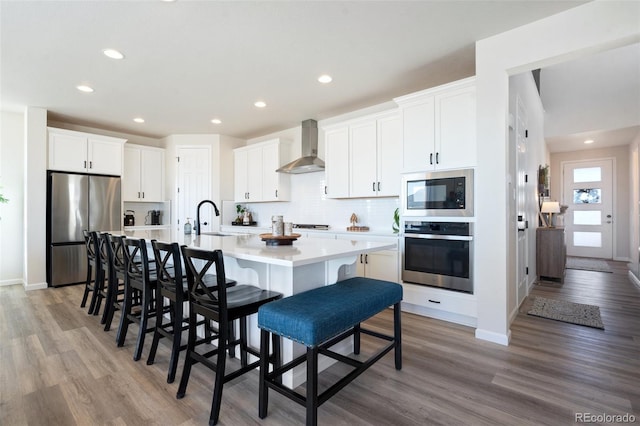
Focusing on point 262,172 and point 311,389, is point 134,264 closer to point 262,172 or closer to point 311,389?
point 311,389

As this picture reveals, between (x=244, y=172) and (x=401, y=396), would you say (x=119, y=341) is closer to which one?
(x=401, y=396)

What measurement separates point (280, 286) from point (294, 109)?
324cm

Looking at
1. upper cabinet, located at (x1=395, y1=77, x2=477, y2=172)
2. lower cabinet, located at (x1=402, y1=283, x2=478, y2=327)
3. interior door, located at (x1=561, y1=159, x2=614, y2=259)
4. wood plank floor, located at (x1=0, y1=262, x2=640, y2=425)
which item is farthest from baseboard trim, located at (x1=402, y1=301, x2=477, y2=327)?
interior door, located at (x1=561, y1=159, x2=614, y2=259)

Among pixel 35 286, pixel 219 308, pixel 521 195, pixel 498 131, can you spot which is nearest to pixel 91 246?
pixel 35 286

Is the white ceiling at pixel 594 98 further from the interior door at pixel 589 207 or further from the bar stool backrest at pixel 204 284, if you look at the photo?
the bar stool backrest at pixel 204 284

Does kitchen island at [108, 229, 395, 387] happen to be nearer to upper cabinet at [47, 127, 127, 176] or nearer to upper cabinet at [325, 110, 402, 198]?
upper cabinet at [325, 110, 402, 198]

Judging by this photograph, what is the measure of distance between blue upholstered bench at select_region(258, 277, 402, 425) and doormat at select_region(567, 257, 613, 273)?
19.6ft

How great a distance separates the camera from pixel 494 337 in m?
2.60

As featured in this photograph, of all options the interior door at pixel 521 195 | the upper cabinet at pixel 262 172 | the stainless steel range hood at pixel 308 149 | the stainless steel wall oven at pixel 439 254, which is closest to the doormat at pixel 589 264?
the interior door at pixel 521 195

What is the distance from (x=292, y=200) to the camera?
18.1 feet

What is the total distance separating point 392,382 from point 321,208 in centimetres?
335

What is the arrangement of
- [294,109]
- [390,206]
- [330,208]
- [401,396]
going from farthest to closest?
[330,208]
[294,109]
[390,206]
[401,396]

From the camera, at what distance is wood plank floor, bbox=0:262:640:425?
168 cm

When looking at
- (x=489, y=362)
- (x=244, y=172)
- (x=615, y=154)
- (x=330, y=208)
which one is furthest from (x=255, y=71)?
(x=615, y=154)
